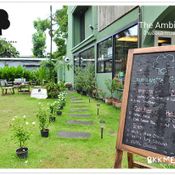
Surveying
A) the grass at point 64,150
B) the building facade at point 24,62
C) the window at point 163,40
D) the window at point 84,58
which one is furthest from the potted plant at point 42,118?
the building facade at point 24,62

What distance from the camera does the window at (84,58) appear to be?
1493cm

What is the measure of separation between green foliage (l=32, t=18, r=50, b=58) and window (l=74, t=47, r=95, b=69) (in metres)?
18.8

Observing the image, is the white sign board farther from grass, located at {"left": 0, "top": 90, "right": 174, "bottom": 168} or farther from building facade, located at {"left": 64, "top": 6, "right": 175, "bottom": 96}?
grass, located at {"left": 0, "top": 90, "right": 174, "bottom": 168}

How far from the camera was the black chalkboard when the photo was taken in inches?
112

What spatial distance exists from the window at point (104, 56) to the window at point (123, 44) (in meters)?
0.80

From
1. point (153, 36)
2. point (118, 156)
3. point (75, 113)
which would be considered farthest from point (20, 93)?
point (118, 156)

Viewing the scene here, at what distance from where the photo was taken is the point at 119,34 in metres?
10.3

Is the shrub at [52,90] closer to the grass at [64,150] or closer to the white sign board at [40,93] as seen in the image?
the white sign board at [40,93]

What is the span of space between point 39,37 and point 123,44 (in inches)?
1214

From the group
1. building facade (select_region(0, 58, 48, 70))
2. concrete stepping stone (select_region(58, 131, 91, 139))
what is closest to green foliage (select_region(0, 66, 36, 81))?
building facade (select_region(0, 58, 48, 70))

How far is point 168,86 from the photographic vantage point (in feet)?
9.53

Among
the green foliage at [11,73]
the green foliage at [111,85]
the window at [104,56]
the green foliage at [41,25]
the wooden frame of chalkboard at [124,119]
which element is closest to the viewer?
the wooden frame of chalkboard at [124,119]

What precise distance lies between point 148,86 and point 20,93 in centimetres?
1476

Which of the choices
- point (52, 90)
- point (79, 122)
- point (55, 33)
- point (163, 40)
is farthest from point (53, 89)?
point (55, 33)
